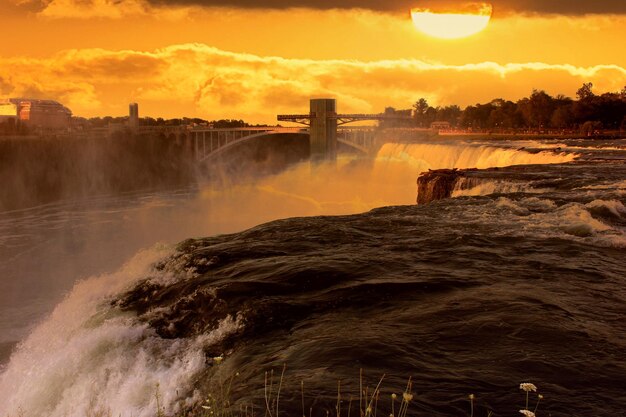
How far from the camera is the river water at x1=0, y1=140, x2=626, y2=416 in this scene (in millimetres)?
6820

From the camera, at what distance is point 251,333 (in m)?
8.60

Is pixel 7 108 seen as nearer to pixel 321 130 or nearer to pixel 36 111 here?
pixel 36 111

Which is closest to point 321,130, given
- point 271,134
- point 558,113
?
point 271,134

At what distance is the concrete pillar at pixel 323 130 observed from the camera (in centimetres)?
10988

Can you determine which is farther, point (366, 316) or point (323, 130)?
point (323, 130)

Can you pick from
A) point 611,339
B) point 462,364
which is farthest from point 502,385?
point 611,339

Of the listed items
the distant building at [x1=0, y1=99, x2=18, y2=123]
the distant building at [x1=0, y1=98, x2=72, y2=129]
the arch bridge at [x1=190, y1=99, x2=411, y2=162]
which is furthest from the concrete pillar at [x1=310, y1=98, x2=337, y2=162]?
the distant building at [x1=0, y1=99, x2=18, y2=123]

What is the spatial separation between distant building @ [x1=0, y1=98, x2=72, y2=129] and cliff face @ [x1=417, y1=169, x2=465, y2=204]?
124676mm

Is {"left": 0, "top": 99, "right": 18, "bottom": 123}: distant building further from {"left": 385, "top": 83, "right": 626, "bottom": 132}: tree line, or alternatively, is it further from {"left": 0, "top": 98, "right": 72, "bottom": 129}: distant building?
{"left": 385, "top": 83, "right": 626, "bottom": 132}: tree line

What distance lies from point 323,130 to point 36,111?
69.4 metres

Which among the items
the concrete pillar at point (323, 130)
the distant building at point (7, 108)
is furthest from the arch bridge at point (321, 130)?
the distant building at point (7, 108)

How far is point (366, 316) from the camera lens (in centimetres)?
904

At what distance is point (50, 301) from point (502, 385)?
28.0 meters

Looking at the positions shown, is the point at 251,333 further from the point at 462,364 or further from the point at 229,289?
the point at 462,364
